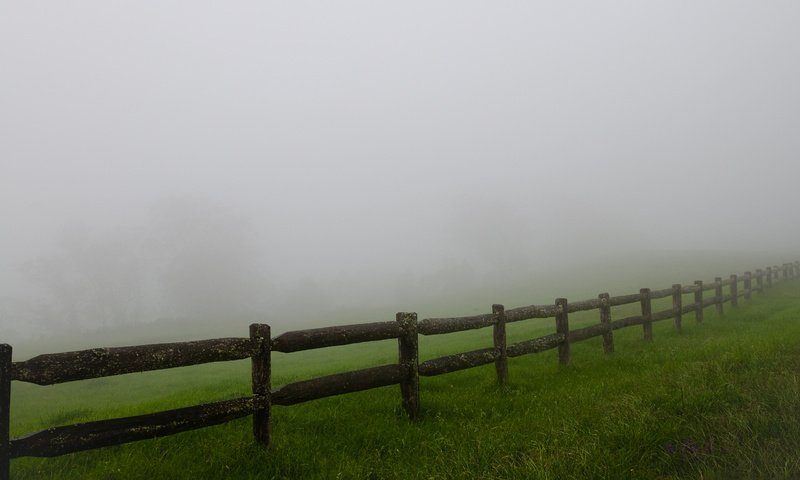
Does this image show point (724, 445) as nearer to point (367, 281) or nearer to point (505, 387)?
point (505, 387)

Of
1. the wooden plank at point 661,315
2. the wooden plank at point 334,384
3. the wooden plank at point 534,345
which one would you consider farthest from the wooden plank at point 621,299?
the wooden plank at point 334,384

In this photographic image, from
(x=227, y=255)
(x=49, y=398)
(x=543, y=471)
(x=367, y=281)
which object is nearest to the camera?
(x=543, y=471)

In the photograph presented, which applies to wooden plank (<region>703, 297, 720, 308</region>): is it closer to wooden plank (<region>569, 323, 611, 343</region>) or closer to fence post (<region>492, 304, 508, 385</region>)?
wooden plank (<region>569, 323, 611, 343</region>)

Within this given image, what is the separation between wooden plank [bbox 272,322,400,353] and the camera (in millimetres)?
4660

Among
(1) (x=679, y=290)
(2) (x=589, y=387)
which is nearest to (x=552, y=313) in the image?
(2) (x=589, y=387)

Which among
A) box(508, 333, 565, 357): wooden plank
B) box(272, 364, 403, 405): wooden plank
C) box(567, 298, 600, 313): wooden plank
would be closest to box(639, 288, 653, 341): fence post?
box(567, 298, 600, 313): wooden plank

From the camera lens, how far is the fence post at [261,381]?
4488 millimetres

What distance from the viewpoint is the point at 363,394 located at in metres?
7.05

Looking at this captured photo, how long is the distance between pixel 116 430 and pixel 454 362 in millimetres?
4147

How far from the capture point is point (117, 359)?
12.3 ft

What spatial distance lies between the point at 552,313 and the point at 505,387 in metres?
2.26

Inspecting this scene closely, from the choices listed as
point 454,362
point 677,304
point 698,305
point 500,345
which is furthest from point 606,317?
point 698,305

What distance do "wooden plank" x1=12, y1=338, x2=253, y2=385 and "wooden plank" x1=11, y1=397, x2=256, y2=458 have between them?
0.41 meters

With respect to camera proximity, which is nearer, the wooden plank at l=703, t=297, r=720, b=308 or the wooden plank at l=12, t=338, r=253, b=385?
the wooden plank at l=12, t=338, r=253, b=385
